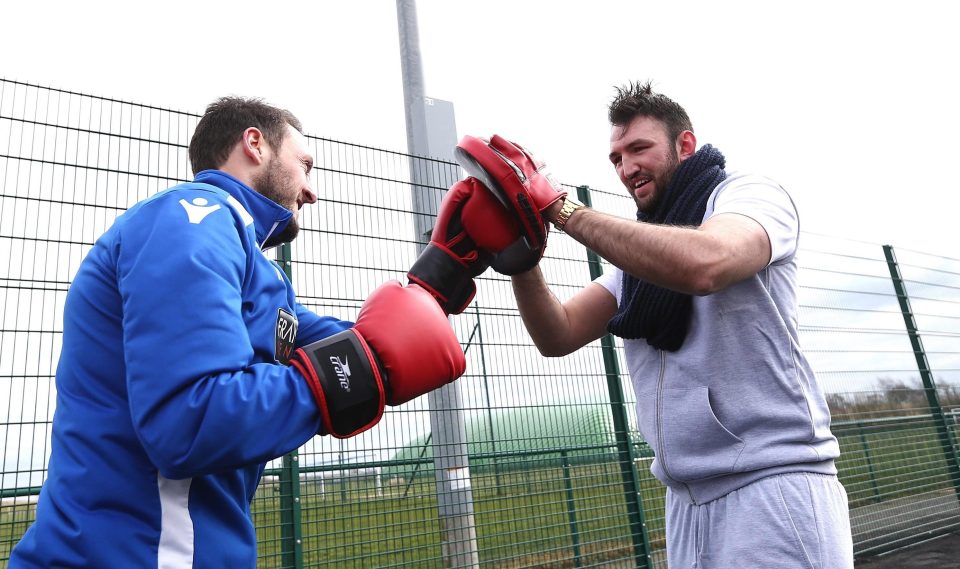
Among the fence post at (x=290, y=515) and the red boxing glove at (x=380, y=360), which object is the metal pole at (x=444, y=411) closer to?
the fence post at (x=290, y=515)

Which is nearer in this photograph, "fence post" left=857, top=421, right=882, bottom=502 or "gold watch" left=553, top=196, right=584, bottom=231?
"gold watch" left=553, top=196, right=584, bottom=231

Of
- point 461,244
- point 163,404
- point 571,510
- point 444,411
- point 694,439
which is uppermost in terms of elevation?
point 461,244

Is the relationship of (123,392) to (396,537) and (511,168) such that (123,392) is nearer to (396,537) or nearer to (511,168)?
(511,168)

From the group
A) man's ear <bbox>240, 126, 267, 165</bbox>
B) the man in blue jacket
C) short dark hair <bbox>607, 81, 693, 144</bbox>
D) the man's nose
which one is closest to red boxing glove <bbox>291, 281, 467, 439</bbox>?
the man in blue jacket

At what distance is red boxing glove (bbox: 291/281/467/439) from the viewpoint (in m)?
1.34

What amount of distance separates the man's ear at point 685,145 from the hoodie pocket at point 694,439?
999mm

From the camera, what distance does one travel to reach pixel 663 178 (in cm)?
259

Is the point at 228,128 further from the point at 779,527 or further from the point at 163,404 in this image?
the point at 779,527

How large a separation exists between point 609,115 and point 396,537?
2.78 metres

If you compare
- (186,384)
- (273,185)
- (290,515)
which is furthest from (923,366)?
(186,384)

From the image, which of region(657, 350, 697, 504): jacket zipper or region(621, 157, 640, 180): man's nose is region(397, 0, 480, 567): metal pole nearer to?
region(621, 157, 640, 180): man's nose

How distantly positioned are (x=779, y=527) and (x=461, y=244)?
4.06 feet

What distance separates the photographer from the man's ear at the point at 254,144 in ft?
6.50

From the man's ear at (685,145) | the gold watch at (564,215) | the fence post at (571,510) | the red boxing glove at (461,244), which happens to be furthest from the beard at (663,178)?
the fence post at (571,510)
